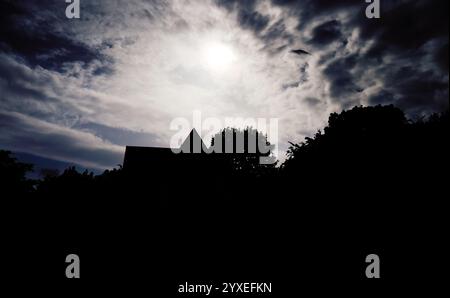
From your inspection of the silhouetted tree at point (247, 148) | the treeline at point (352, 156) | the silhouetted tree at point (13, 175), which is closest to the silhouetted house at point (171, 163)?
the treeline at point (352, 156)

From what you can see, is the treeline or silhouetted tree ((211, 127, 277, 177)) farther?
silhouetted tree ((211, 127, 277, 177))

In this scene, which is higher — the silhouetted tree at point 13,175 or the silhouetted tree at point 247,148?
the silhouetted tree at point 247,148

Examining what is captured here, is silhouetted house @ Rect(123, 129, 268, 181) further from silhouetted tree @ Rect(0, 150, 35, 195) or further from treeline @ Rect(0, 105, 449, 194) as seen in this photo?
silhouetted tree @ Rect(0, 150, 35, 195)

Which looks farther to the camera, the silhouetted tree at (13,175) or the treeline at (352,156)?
the silhouetted tree at (13,175)

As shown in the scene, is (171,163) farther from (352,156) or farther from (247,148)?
(247,148)

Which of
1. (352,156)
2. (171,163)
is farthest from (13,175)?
(352,156)

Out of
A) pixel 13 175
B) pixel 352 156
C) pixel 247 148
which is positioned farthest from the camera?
pixel 247 148

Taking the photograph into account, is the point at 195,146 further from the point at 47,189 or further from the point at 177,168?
the point at 47,189

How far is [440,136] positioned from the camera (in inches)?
682

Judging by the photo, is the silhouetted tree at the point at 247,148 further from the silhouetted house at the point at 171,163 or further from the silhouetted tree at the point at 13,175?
the silhouetted tree at the point at 13,175

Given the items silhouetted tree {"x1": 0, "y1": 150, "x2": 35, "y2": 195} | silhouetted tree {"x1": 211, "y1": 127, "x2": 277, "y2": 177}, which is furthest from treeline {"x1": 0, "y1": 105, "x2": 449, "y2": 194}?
silhouetted tree {"x1": 211, "y1": 127, "x2": 277, "y2": 177}

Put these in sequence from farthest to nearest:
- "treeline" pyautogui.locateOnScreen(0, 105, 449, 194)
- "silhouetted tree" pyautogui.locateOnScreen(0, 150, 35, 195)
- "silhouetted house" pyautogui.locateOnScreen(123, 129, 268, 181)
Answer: "silhouetted house" pyautogui.locateOnScreen(123, 129, 268, 181) → "silhouetted tree" pyautogui.locateOnScreen(0, 150, 35, 195) → "treeline" pyautogui.locateOnScreen(0, 105, 449, 194)

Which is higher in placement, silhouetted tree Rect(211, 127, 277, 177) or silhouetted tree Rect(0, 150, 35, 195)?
silhouetted tree Rect(211, 127, 277, 177)
